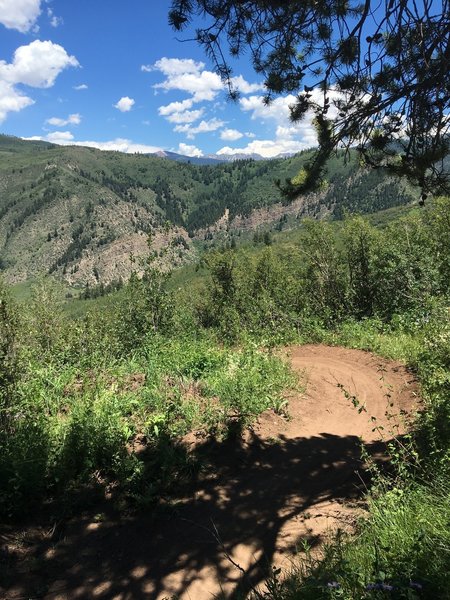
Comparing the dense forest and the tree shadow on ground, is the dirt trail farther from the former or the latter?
the dense forest

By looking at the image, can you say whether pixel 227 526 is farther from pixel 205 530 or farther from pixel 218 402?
pixel 218 402

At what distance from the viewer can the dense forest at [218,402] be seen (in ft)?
10.5

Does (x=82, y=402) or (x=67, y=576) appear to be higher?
(x=82, y=402)

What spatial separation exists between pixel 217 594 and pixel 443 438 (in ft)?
10.3

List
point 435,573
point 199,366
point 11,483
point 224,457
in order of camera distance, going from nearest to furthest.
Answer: point 435,573
point 11,483
point 224,457
point 199,366

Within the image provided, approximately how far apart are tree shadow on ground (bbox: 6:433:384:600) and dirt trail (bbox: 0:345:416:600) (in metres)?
0.01

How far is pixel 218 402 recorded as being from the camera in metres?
7.10

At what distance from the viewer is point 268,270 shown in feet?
88.6

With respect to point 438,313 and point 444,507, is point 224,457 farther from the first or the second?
point 438,313

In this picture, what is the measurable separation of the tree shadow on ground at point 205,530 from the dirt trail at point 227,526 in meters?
0.01

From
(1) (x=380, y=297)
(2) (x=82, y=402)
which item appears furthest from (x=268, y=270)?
(2) (x=82, y=402)

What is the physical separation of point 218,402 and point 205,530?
2.79 metres

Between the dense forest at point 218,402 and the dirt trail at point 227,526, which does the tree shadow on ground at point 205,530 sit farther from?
the dense forest at point 218,402

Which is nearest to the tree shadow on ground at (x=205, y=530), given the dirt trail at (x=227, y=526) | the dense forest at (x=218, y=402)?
the dirt trail at (x=227, y=526)
